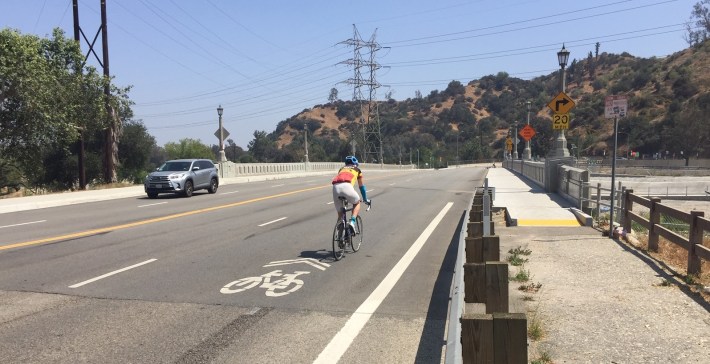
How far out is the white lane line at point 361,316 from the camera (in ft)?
16.6

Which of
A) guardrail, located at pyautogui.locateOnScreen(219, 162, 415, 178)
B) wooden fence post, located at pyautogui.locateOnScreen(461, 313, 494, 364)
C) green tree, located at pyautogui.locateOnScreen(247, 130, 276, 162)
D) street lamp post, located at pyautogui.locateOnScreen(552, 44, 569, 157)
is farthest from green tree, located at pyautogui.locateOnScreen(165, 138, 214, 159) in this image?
wooden fence post, located at pyautogui.locateOnScreen(461, 313, 494, 364)

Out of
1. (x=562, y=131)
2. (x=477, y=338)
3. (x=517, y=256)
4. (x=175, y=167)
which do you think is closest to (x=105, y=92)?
(x=175, y=167)

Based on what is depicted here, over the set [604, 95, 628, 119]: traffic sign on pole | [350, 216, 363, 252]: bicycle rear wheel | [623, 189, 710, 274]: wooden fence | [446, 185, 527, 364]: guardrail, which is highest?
[604, 95, 628, 119]: traffic sign on pole

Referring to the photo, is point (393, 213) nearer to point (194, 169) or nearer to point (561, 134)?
point (561, 134)

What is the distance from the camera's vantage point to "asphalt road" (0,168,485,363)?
5.18 meters

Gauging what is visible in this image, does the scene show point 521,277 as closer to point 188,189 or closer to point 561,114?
point 561,114

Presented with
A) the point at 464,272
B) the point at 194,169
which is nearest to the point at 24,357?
the point at 464,272

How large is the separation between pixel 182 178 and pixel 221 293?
18275mm

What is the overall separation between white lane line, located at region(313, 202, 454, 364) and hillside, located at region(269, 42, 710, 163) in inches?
1971

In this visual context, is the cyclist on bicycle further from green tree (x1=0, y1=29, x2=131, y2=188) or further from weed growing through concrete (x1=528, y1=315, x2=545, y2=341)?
green tree (x1=0, y1=29, x2=131, y2=188)

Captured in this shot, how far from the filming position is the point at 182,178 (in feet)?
80.2

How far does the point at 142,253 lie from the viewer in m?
10.2

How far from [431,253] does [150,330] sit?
19.6ft

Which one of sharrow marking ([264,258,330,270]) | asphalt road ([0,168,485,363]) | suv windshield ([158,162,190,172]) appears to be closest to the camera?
asphalt road ([0,168,485,363])
